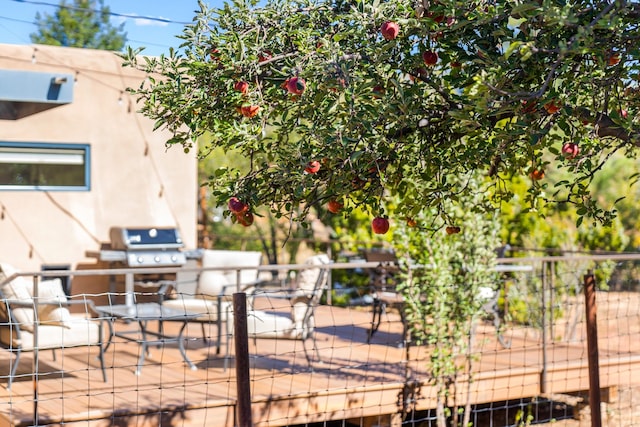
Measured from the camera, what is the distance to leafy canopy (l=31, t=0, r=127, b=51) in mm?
10086

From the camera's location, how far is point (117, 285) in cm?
979

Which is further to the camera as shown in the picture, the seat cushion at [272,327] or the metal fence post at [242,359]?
the seat cushion at [272,327]

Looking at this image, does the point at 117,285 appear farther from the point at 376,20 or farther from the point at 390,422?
the point at 376,20

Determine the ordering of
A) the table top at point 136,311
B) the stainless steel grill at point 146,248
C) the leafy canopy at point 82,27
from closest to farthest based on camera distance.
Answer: the table top at point 136,311 → the stainless steel grill at point 146,248 → the leafy canopy at point 82,27

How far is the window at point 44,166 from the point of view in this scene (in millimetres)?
9266

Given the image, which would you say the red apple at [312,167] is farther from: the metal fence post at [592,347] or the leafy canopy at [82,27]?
the leafy canopy at [82,27]

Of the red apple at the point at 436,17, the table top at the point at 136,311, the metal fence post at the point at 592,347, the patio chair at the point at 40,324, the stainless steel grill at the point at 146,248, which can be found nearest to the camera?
the red apple at the point at 436,17

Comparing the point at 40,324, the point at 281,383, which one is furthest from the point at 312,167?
the point at 40,324

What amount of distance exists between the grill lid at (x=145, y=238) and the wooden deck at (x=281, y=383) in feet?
6.85

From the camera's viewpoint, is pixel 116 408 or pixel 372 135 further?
pixel 116 408

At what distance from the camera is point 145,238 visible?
927 centimetres

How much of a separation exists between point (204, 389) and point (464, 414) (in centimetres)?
181

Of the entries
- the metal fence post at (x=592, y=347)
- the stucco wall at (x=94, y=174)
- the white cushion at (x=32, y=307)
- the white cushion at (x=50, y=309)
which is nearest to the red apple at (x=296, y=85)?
the metal fence post at (x=592, y=347)

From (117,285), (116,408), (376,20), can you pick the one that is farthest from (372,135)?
(117,285)
